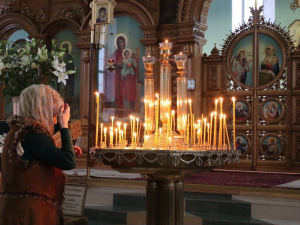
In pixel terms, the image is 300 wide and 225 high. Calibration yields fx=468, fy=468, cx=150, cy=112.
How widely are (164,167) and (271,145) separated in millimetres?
5449

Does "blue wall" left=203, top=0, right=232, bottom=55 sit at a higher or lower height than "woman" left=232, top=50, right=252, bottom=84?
higher

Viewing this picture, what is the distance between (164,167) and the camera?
3.22 m

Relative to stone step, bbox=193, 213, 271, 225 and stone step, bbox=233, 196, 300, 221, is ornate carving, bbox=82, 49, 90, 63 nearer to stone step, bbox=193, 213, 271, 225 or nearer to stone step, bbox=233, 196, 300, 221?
stone step, bbox=193, 213, 271, 225

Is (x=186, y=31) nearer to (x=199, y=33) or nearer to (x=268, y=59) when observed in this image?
(x=199, y=33)

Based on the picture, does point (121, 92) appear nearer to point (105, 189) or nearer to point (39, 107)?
point (105, 189)

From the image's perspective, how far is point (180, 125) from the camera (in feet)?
13.2

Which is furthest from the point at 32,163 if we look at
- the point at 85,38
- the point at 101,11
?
the point at 85,38

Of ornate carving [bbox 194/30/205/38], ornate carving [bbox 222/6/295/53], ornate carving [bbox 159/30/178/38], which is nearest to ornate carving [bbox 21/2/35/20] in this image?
ornate carving [bbox 159/30/178/38]

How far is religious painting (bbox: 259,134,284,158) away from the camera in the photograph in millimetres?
8227

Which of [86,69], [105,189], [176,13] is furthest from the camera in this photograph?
[86,69]

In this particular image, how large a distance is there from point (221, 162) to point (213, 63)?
5440 millimetres

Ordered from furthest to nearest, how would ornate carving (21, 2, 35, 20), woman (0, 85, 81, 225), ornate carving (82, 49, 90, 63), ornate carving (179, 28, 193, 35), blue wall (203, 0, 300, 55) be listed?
blue wall (203, 0, 300, 55), ornate carving (21, 2, 35, 20), ornate carving (82, 49, 90, 63), ornate carving (179, 28, 193, 35), woman (0, 85, 81, 225)

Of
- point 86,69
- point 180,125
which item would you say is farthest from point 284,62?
point 180,125

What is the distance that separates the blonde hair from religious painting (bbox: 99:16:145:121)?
6.51 m
